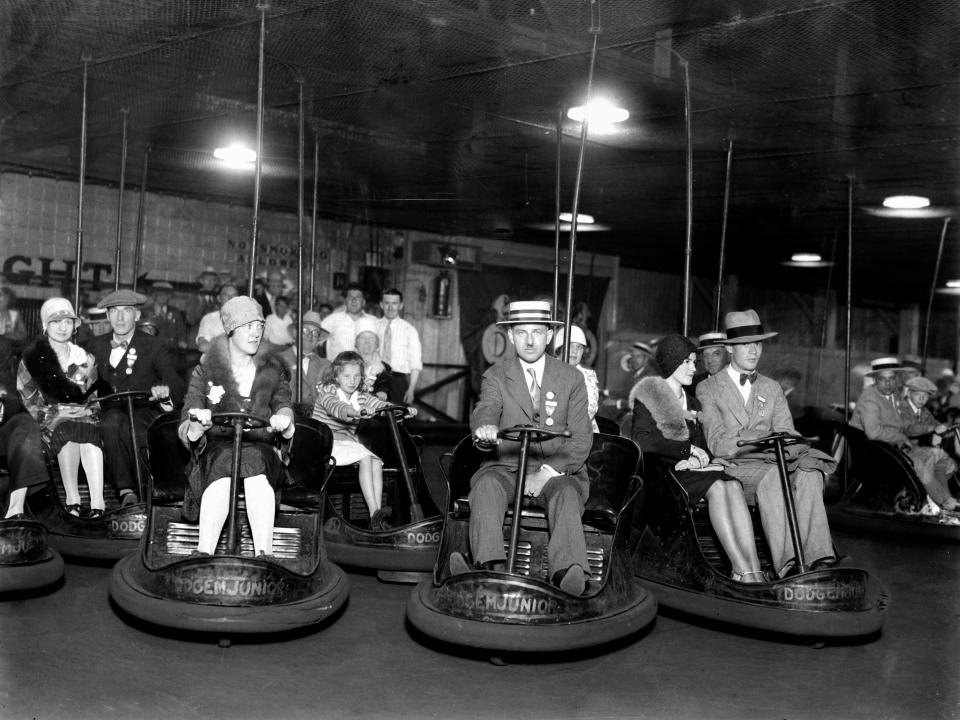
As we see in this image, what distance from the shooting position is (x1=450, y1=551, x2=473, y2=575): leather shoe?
3.63 meters

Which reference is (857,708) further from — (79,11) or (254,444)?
(79,11)

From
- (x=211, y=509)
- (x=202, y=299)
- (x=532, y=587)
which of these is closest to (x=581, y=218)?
(x=202, y=299)

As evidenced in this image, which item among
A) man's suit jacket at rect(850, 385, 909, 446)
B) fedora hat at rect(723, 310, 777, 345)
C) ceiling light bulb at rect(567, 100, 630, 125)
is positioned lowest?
man's suit jacket at rect(850, 385, 909, 446)

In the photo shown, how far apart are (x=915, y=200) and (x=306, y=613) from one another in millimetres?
7573

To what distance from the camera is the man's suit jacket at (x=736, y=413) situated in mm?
4238

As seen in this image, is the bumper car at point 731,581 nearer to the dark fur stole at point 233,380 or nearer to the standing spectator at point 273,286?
the dark fur stole at point 233,380

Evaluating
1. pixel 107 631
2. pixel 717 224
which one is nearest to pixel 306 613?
pixel 107 631

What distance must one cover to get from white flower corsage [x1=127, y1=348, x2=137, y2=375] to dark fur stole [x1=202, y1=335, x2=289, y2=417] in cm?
142

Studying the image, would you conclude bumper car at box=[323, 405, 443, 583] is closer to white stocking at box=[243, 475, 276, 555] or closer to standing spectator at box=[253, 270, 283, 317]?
white stocking at box=[243, 475, 276, 555]

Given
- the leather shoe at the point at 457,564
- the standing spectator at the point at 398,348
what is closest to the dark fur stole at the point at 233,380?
the leather shoe at the point at 457,564

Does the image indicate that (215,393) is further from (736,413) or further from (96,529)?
(736,413)

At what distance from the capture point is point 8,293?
784 centimetres

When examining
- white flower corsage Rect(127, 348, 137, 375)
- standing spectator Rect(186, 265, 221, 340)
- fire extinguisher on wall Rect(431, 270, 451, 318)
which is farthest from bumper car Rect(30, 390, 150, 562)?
fire extinguisher on wall Rect(431, 270, 451, 318)

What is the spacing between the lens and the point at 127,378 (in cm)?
535
